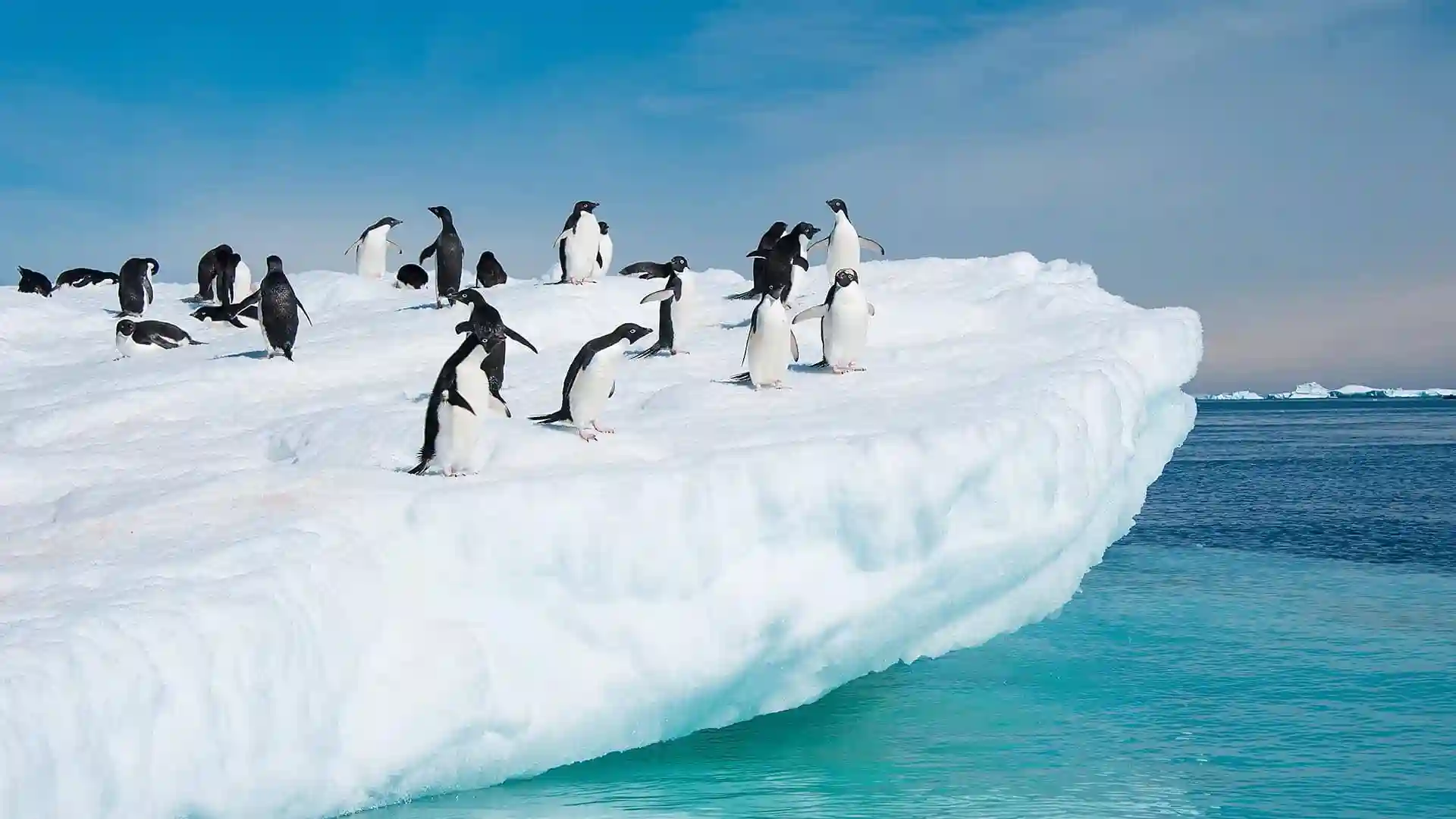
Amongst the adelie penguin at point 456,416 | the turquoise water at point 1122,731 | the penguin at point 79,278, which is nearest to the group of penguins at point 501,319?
the adelie penguin at point 456,416

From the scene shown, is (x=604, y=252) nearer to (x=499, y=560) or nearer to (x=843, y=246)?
(x=843, y=246)

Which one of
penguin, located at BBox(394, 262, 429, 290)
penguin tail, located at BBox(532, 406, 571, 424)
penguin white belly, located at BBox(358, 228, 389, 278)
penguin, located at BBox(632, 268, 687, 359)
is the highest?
penguin white belly, located at BBox(358, 228, 389, 278)

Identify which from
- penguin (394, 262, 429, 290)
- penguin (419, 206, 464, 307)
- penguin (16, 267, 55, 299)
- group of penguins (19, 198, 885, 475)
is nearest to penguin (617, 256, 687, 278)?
group of penguins (19, 198, 885, 475)

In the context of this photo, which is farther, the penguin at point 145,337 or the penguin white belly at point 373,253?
the penguin white belly at point 373,253

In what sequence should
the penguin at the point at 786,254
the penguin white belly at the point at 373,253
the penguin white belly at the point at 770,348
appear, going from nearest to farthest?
the penguin white belly at the point at 770,348, the penguin at the point at 786,254, the penguin white belly at the point at 373,253

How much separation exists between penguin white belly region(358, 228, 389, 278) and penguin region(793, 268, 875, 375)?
1382 centimetres

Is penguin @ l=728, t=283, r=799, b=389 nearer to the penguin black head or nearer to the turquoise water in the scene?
the penguin black head

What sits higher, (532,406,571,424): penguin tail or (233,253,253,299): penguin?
(233,253,253,299): penguin

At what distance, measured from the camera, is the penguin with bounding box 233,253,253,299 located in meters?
19.6

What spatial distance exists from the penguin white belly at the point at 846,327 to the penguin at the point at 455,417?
3.98m

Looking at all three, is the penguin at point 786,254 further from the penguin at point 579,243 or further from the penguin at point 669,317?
the penguin at point 579,243

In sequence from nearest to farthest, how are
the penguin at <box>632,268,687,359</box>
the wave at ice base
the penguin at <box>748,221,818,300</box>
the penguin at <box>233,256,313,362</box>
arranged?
the wave at ice base
the penguin at <box>632,268,687,359</box>
the penguin at <box>233,256,313,362</box>
the penguin at <box>748,221,818,300</box>

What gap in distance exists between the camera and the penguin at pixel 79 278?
2692 centimetres

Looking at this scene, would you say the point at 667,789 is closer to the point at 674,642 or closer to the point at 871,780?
the point at 674,642
